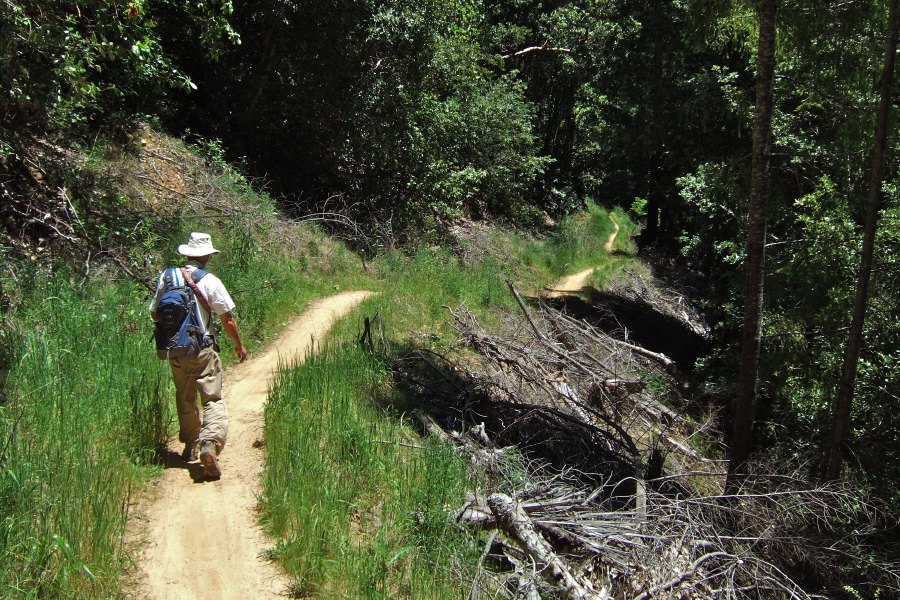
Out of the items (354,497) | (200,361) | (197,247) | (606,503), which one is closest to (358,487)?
(354,497)

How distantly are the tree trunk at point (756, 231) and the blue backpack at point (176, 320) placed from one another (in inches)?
214

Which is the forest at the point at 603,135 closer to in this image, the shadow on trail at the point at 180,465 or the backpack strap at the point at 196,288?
the shadow on trail at the point at 180,465

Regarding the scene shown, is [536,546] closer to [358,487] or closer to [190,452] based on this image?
[358,487]

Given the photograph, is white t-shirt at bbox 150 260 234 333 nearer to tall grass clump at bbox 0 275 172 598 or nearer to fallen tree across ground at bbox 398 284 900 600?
tall grass clump at bbox 0 275 172 598

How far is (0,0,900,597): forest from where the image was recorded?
751 cm

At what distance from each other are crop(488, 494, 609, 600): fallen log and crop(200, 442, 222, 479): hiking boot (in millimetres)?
2199

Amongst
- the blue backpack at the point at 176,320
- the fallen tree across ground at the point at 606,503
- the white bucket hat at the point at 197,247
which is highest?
the white bucket hat at the point at 197,247

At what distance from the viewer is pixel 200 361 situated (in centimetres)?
532

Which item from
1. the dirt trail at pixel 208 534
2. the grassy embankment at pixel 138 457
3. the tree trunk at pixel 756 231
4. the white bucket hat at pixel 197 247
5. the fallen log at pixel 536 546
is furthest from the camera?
the tree trunk at pixel 756 231

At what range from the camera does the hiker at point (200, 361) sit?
17.2 feet

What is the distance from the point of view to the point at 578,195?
3053 centimetres

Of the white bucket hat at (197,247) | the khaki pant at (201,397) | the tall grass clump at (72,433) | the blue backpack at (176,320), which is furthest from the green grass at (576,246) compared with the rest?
the blue backpack at (176,320)

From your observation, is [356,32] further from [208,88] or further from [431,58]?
[208,88]

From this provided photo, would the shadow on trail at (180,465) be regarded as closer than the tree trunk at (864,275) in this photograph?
Yes
